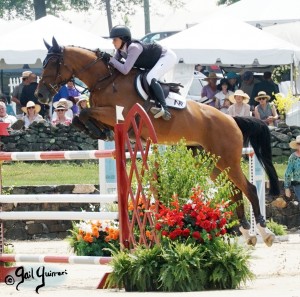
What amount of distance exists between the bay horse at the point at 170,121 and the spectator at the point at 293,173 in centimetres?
135

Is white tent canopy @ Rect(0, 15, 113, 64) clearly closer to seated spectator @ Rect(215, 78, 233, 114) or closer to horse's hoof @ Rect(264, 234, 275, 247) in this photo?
seated spectator @ Rect(215, 78, 233, 114)

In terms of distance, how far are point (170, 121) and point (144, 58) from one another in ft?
2.47

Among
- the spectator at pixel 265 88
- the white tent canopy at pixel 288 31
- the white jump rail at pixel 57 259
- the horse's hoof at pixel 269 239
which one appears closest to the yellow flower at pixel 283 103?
the spectator at pixel 265 88

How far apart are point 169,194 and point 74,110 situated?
1179cm

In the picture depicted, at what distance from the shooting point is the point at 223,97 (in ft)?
73.5

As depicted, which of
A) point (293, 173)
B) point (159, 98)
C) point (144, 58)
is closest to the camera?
point (159, 98)

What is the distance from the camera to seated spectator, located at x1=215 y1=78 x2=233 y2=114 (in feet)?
71.1

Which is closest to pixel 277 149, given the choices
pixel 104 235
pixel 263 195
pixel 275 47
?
pixel 275 47

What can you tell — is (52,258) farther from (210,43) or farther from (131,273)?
(210,43)

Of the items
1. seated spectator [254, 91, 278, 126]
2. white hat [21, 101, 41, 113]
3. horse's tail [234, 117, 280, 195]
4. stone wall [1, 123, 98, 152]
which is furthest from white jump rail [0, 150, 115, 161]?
seated spectator [254, 91, 278, 126]

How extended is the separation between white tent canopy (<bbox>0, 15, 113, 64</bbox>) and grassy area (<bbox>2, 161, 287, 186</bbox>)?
2428 mm

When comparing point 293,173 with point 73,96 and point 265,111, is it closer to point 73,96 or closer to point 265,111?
point 265,111

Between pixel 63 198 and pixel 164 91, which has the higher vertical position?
pixel 164 91

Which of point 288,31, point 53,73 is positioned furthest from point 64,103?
point 53,73
